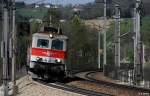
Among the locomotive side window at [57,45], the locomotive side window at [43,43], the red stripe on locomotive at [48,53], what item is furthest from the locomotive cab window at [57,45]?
the locomotive side window at [43,43]

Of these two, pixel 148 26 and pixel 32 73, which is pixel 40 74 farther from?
pixel 148 26

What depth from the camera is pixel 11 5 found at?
87.5 ft

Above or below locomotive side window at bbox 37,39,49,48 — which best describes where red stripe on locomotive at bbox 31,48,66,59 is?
below

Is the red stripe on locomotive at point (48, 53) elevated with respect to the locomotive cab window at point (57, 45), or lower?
lower

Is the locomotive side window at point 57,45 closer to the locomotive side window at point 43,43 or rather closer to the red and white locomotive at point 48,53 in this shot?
the red and white locomotive at point 48,53

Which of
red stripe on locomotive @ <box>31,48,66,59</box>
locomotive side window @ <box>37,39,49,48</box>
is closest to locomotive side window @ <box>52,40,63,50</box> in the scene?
red stripe on locomotive @ <box>31,48,66,59</box>

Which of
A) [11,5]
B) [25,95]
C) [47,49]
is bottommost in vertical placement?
[25,95]

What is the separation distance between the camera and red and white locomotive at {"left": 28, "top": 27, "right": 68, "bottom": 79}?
102ft

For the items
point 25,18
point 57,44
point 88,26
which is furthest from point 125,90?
point 88,26

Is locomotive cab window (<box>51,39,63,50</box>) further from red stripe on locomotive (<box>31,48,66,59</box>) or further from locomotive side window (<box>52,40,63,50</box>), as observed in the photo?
red stripe on locomotive (<box>31,48,66,59</box>)

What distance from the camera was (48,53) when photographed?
31000 millimetres

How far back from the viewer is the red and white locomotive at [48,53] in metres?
31.0

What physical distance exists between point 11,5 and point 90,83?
25.6ft

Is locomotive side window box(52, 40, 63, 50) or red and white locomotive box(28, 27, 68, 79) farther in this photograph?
locomotive side window box(52, 40, 63, 50)
